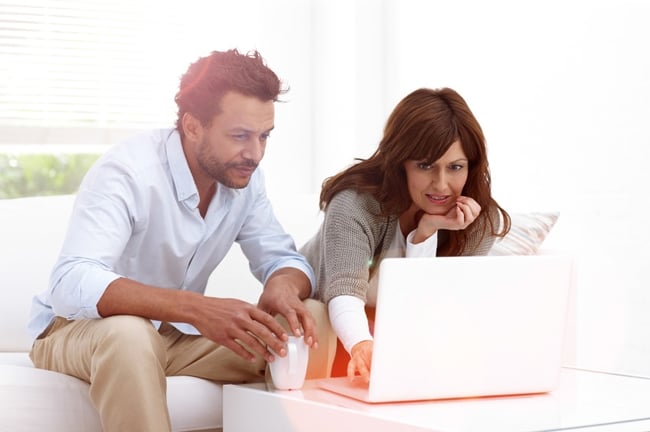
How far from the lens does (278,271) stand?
2.21 meters

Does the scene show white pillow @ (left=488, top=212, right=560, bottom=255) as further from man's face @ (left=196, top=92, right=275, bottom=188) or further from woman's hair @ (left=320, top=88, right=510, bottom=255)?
man's face @ (left=196, top=92, right=275, bottom=188)

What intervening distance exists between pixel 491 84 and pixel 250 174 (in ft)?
4.58

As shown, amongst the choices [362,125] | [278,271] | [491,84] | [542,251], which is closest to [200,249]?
[278,271]

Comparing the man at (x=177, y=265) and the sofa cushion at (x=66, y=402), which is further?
the sofa cushion at (x=66, y=402)

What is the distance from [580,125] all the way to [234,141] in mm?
1238

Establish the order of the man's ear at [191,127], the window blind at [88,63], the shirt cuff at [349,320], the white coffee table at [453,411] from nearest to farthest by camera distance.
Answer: the white coffee table at [453,411] → the shirt cuff at [349,320] → the man's ear at [191,127] → the window blind at [88,63]

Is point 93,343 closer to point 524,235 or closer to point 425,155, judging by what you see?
point 425,155

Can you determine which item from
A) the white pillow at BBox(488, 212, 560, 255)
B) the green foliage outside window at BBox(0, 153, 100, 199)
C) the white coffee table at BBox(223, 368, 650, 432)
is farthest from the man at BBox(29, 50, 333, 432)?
the green foliage outside window at BBox(0, 153, 100, 199)

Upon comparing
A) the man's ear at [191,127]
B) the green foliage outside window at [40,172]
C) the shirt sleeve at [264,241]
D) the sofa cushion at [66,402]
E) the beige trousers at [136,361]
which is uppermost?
the man's ear at [191,127]

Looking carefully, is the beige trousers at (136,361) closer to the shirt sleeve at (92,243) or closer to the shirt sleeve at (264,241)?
the shirt sleeve at (92,243)

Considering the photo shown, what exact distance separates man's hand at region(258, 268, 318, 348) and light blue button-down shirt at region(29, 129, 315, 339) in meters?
0.07

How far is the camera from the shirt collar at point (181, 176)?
2.18 m

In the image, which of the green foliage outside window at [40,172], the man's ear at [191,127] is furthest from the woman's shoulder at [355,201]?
the green foliage outside window at [40,172]

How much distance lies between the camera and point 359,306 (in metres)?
1.96
